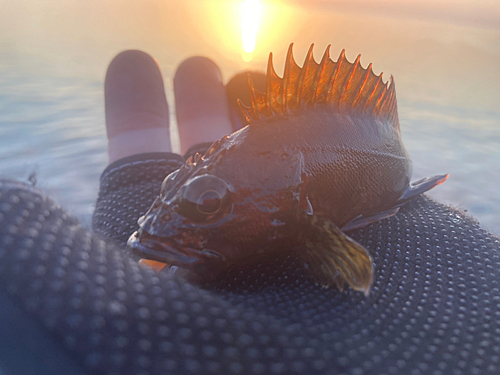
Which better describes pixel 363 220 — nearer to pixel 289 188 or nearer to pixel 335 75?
pixel 289 188

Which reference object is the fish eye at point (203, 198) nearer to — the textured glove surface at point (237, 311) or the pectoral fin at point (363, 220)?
the textured glove surface at point (237, 311)

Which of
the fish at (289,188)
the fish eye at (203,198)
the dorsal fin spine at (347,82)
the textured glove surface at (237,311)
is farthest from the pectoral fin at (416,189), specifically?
the fish eye at (203,198)

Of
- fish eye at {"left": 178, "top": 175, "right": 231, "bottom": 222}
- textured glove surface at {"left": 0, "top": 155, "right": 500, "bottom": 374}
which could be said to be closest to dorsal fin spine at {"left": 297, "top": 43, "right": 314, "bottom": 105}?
fish eye at {"left": 178, "top": 175, "right": 231, "bottom": 222}

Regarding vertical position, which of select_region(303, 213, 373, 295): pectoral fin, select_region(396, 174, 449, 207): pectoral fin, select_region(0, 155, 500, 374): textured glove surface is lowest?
select_region(0, 155, 500, 374): textured glove surface

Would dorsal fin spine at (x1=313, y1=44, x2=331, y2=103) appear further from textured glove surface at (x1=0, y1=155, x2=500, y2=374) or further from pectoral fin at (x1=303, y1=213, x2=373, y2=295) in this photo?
textured glove surface at (x1=0, y1=155, x2=500, y2=374)

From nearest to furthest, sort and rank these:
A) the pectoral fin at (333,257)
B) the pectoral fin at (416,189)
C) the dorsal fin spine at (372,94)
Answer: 1. the pectoral fin at (333,257)
2. the dorsal fin spine at (372,94)
3. the pectoral fin at (416,189)

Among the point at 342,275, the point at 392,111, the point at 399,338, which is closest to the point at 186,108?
the point at 392,111

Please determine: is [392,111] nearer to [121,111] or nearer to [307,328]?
[307,328]

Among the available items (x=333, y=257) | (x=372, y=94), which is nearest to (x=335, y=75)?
(x=372, y=94)

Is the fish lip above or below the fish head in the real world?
below
